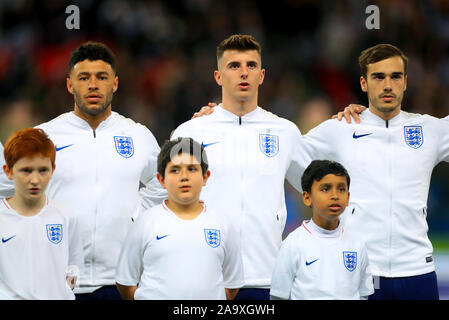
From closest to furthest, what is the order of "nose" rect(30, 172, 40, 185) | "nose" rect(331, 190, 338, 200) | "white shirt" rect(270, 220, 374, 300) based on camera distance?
"nose" rect(30, 172, 40, 185), "white shirt" rect(270, 220, 374, 300), "nose" rect(331, 190, 338, 200)

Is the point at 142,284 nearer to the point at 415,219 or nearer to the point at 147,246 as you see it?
the point at 147,246

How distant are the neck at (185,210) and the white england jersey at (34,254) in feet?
2.12

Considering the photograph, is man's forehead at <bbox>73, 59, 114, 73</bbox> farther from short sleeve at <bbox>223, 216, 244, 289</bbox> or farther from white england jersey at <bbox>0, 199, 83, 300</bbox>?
short sleeve at <bbox>223, 216, 244, 289</bbox>

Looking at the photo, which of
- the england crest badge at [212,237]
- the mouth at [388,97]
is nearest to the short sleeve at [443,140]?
the mouth at [388,97]

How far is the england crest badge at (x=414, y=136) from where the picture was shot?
5.43 m

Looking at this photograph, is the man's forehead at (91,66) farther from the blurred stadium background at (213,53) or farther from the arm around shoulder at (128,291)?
the blurred stadium background at (213,53)

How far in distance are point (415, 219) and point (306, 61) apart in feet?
20.5

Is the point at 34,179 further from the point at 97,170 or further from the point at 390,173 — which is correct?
the point at 390,173

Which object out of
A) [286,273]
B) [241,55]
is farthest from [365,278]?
[241,55]

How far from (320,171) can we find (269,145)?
0.55 meters

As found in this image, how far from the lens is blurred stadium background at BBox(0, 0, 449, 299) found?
30.5ft

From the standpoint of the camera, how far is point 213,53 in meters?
10.5

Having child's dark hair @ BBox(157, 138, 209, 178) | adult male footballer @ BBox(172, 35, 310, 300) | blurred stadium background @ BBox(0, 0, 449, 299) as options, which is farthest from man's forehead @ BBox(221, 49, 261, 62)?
blurred stadium background @ BBox(0, 0, 449, 299)

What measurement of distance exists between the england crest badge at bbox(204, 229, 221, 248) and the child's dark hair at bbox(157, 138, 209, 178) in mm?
368
